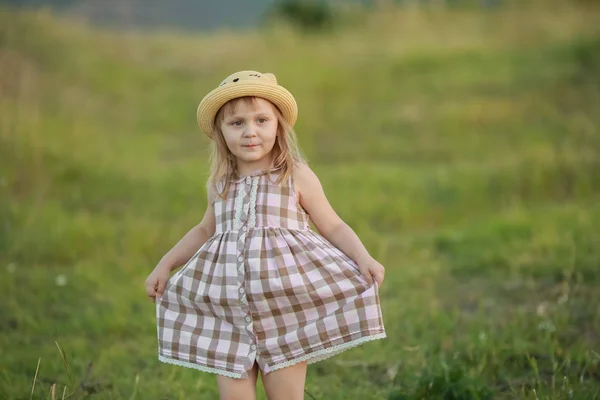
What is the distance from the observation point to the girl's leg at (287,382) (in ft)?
→ 9.16

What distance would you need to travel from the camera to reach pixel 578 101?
34.6 ft

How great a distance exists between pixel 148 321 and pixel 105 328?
23 centimetres

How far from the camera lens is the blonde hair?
9.50ft

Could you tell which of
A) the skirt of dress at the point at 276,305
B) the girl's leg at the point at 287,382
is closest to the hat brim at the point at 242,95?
the skirt of dress at the point at 276,305

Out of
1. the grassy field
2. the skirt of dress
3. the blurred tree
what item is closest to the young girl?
the skirt of dress

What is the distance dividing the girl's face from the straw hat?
36mm

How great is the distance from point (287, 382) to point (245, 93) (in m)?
0.91

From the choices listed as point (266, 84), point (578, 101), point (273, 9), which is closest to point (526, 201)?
point (578, 101)

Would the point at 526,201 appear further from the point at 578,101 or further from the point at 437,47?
the point at 437,47

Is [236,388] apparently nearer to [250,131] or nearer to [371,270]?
[371,270]

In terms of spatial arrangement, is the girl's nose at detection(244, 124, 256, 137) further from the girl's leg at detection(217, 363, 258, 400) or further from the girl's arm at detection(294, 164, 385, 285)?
the girl's leg at detection(217, 363, 258, 400)

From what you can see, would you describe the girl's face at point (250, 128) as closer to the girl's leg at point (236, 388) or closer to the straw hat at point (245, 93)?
the straw hat at point (245, 93)

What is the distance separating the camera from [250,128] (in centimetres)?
281

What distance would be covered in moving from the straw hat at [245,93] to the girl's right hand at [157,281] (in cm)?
51
